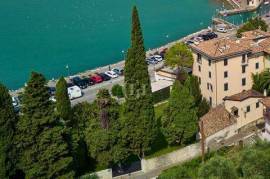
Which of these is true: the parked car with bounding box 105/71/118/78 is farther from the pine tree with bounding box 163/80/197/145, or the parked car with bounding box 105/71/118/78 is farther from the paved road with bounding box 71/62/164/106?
the pine tree with bounding box 163/80/197/145

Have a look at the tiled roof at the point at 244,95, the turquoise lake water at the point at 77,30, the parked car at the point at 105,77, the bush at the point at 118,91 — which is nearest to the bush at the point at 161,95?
the bush at the point at 118,91

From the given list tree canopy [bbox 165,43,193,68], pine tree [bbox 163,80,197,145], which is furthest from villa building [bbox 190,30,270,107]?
pine tree [bbox 163,80,197,145]

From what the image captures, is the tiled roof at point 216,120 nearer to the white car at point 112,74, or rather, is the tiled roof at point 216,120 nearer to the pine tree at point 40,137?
the pine tree at point 40,137

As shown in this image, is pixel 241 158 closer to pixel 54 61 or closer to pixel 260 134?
pixel 260 134

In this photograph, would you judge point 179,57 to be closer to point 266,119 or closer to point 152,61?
point 152,61

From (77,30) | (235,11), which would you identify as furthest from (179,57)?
(235,11)
